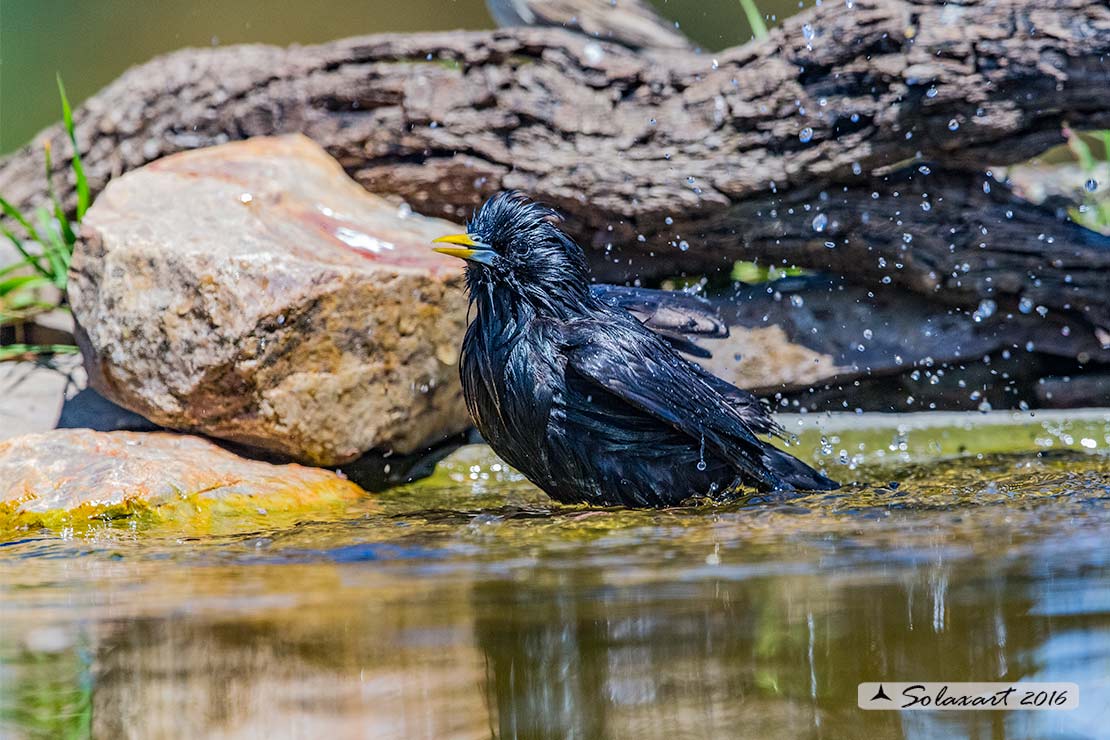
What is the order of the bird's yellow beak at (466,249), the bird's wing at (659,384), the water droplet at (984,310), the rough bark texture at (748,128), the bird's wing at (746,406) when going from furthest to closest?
the water droplet at (984,310)
the rough bark texture at (748,128)
the bird's wing at (746,406)
the bird's yellow beak at (466,249)
the bird's wing at (659,384)

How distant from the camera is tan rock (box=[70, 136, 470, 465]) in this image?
4680 mm

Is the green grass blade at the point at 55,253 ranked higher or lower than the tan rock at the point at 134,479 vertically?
higher

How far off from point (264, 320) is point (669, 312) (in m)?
1.63

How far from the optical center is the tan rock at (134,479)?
14.0ft

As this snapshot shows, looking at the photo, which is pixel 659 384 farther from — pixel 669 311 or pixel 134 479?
pixel 134 479

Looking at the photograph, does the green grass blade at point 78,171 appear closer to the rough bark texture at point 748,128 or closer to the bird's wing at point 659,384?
the rough bark texture at point 748,128

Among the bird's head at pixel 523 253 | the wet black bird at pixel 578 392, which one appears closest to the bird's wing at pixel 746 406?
the wet black bird at pixel 578 392

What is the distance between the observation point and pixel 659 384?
418 cm

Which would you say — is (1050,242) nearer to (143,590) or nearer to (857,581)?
(857,581)

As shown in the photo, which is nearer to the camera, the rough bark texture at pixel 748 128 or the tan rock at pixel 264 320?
the tan rock at pixel 264 320

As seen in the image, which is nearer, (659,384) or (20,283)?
(659,384)

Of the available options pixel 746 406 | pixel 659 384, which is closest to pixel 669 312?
pixel 746 406

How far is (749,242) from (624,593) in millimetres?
3341

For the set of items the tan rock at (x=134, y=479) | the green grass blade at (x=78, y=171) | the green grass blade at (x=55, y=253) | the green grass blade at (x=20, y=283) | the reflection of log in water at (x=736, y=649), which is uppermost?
the green grass blade at (x=78, y=171)
